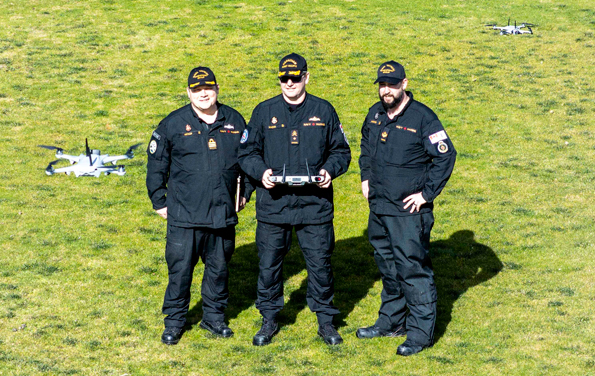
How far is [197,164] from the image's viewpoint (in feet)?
25.1

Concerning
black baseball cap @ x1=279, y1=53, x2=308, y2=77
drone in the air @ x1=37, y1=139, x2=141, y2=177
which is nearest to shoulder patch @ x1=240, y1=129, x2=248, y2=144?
black baseball cap @ x1=279, y1=53, x2=308, y2=77

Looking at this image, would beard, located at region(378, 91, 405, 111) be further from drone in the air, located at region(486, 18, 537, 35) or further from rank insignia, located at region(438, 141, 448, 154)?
drone in the air, located at region(486, 18, 537, 35)

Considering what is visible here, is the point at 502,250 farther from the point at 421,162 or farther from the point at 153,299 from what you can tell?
the point at 153,299

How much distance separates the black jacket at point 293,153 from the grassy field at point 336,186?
1.45 m

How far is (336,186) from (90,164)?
4745mm

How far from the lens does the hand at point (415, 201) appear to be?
7.30 meters

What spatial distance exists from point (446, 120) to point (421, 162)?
9.55m

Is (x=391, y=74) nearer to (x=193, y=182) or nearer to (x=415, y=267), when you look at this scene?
(x=415, y=267)

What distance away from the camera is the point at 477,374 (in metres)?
7.09

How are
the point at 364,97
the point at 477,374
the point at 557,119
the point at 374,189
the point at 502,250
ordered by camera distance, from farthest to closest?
the point at 364,97, the point at 557,119, the point at 502,250, the point at 374,189, the point at 477,374

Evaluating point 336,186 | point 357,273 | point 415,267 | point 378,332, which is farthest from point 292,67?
point 336,186

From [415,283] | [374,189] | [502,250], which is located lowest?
[502,250]

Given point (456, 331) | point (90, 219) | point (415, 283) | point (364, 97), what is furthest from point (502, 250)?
point (364, 97)

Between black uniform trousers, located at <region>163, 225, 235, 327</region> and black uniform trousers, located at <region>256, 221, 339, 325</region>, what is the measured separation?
16.9 inches
